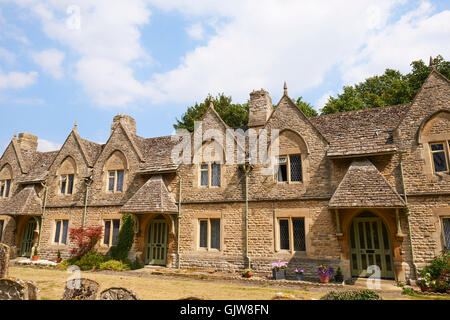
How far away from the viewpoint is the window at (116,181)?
824 inches

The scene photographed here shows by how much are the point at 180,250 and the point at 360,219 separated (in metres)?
10.1

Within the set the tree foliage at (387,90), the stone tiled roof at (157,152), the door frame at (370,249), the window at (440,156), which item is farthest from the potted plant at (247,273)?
the tree foliage at (387,90)

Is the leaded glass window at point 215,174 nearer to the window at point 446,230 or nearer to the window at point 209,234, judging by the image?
the window at point 209,234

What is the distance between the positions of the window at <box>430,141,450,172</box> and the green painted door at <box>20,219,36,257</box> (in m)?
27.3

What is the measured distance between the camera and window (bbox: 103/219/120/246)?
19.7 m

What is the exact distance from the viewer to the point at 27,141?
28078mm

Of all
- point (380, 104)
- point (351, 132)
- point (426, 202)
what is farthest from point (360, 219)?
point (380, 104)

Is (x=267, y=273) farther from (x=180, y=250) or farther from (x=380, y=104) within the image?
(x=380, y=104)

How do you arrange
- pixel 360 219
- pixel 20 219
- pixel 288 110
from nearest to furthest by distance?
pixel 360 219 → pixel 288 110 → pixel 20 219

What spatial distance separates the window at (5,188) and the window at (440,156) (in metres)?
31.0

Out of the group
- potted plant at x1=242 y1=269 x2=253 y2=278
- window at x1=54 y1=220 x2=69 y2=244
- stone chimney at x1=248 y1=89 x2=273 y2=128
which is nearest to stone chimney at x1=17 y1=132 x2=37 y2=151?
window at x1=54 y1=220 x2=69 y2=244

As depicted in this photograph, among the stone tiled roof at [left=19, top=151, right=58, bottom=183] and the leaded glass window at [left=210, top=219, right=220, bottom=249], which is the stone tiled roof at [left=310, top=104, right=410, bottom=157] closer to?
the leaded glass window at [left=210, top=219, right=220, bottom=249]

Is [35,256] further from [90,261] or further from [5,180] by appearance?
[5,180]
